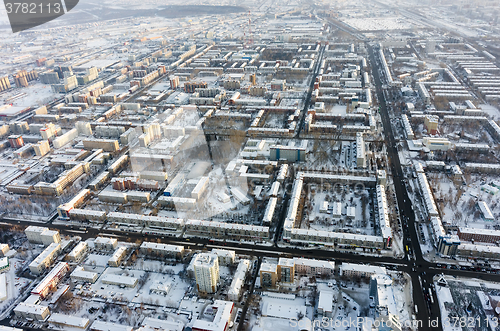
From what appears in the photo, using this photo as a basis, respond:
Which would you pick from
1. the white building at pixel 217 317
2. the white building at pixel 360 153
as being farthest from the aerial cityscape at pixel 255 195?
the white building at pixel 360 153

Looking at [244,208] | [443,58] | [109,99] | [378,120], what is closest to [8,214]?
[244,208]

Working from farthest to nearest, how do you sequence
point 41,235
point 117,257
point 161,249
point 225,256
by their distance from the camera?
1. point 41,235
2. point 161,249
3. point 117,257
4. point 225,256

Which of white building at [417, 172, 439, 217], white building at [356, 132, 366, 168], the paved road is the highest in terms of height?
white building at [356, 132, 366, 168]

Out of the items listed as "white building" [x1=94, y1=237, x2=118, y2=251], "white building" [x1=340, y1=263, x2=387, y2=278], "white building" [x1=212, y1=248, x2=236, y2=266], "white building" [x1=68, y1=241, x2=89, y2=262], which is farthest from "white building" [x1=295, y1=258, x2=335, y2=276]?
"white building" [x1=68, y1=241, x2=89, y2=262]

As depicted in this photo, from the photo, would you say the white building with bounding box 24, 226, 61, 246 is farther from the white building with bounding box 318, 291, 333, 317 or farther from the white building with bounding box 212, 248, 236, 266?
the white building with bounding box 318, 291, 333, 317

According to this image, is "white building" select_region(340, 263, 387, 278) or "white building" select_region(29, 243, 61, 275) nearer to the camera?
"white building" select_region(340, 263, 387, 278)

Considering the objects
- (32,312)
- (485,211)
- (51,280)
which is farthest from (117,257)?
(485,211)

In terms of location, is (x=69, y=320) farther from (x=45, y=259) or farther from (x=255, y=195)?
(x=255, y=195)
